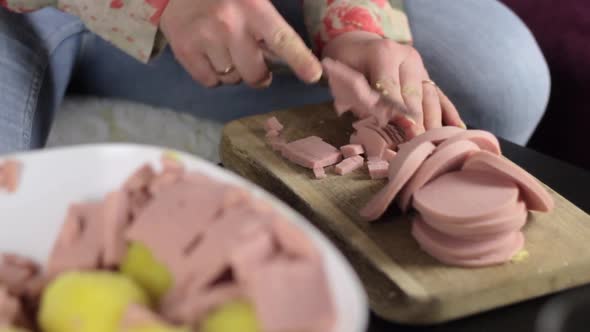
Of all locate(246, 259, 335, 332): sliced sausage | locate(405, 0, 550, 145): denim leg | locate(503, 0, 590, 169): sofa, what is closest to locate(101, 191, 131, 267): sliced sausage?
locate(246, 259, 335, 332): sliced sausage

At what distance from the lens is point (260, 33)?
1002 millimetres

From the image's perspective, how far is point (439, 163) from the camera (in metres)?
0.87

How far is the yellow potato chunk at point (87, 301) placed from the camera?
0.43 metres

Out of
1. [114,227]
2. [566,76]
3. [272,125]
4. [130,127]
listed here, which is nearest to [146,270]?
[114,227]

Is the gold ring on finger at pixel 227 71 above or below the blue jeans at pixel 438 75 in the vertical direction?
above

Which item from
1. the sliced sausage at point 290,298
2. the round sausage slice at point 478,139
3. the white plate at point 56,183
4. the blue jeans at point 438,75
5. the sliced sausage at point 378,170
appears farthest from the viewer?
the blue jeans at point 438,75

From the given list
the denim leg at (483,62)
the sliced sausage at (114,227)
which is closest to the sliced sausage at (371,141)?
the denim leg at (483,62)

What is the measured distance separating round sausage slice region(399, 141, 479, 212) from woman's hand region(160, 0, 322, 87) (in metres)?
0.20

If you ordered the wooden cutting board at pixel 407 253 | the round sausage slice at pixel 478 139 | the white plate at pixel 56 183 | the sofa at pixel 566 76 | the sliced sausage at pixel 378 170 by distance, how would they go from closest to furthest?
the white plate at pixel 56 183 → the wooden cutting board at pixel 407 253 → the round sausage slice at pixel 478 139 → the sliced sausage at pixel 378 170 → the sofa at pixel 566 76

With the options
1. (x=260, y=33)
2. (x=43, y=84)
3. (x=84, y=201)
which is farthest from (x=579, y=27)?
(x=84, y=201)

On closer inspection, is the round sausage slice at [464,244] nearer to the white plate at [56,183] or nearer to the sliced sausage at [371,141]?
the sliced sausage at [371,141]

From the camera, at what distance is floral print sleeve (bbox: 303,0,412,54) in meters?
1.21

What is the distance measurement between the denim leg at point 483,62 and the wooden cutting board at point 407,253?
14.6 inches

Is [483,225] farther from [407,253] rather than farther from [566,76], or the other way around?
[566,76]
